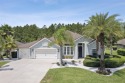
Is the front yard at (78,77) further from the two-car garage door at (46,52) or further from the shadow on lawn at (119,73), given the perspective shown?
the two-car garage door at (46,52)

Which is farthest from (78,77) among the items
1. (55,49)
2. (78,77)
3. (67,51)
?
(55,49)

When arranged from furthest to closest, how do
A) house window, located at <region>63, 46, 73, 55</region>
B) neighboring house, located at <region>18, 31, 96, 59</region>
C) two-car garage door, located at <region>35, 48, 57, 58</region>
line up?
two-car garage door, located at <region>35, 48, 57, 58</region>, house window, located at <region>63, 46, 73, 55</region>, neighboring house, located at <region>18, 31, 96, 59</region>

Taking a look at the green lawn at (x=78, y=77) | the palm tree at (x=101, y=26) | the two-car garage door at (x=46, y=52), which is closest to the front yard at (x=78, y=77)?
the green lawn at (x=78, y=77)

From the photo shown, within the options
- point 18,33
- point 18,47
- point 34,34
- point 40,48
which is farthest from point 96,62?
point 18,33

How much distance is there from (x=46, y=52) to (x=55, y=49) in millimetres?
2009

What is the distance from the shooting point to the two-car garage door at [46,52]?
45.8 metres

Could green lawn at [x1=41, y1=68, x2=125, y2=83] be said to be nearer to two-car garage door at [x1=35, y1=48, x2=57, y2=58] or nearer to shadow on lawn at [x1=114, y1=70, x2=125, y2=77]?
→ shadow on lawn at [x1=114, y1=70, x2=125, y2=77]

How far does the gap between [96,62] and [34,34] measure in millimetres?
63698

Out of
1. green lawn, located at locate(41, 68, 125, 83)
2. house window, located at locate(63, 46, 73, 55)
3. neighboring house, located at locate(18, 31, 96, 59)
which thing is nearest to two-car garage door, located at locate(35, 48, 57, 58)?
neighboring house, located at locate(18, 31, 96, 59)

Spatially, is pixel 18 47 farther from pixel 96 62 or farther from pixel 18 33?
pixel 18 33

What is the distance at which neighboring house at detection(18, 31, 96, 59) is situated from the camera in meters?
45.0

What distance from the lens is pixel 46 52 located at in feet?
151

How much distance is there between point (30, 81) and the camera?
74.9 ft

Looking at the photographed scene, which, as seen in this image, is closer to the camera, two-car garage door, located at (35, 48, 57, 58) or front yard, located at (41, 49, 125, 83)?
front yard, located at (41, 49, 125, 83)
